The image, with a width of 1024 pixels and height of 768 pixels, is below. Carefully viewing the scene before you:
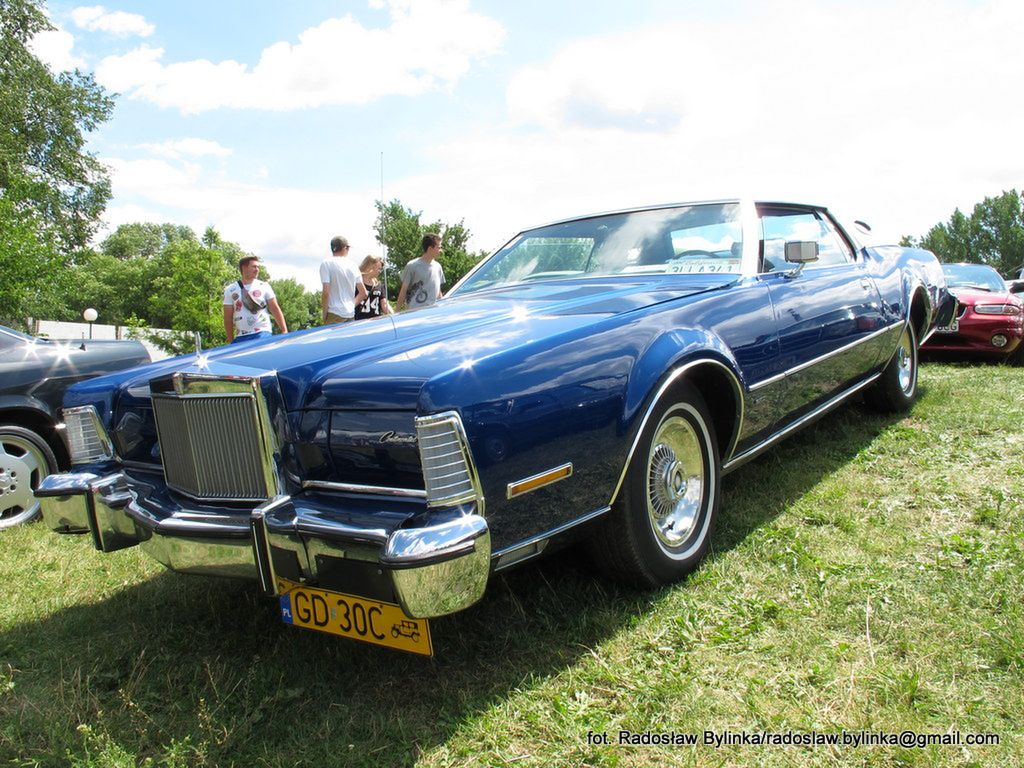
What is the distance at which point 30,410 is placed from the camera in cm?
430

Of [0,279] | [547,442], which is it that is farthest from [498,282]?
[0,279]

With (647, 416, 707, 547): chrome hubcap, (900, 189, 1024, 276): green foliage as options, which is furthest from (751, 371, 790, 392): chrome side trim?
(900, 189, 1024, 276): green foliage

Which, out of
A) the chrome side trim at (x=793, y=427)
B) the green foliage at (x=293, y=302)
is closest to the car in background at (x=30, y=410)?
the chrome side trim at (x=793, y=427)

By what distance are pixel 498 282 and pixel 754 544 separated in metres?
1.76

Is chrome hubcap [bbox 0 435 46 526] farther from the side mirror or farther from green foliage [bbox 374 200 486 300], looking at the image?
green foliage [bbox 374 200 486 300]

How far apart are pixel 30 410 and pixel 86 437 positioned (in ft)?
5.92

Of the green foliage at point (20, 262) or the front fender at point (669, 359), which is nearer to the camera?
the front fender at point (669, 359)

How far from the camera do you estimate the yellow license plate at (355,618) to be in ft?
6.37

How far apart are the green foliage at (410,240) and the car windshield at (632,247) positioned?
32.0 m

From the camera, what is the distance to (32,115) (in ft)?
82.3

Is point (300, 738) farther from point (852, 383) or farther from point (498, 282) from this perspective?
point (852, 383)

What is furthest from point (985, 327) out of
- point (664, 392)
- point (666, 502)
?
point (664, 392)

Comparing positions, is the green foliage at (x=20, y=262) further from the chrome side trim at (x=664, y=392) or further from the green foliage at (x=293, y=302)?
the green foliage at (x=293, y=302)

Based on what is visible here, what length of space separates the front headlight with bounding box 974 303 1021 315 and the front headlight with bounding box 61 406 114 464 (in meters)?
8.10
